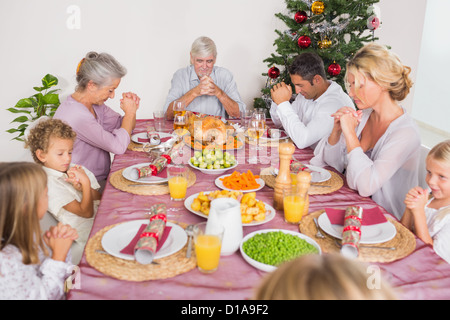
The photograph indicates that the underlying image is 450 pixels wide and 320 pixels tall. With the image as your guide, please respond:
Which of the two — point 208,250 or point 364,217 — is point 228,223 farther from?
point 364,217

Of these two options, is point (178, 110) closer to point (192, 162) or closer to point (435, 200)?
point (192, 162)

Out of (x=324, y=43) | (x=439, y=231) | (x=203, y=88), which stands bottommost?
(x=439, y=231)

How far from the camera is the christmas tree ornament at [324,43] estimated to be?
3193 mm

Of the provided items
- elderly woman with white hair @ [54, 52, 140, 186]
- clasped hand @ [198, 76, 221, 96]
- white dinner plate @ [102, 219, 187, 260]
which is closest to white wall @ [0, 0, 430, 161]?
clasped hand @ [198, 76, 221, 96]

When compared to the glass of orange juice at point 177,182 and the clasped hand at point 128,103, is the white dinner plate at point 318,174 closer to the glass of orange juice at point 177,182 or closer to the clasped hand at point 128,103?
the glass of orange juice at point 177,182

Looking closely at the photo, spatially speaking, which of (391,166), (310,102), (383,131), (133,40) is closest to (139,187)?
(391,166)

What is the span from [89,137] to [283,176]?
1151mm

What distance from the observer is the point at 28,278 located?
1062mm

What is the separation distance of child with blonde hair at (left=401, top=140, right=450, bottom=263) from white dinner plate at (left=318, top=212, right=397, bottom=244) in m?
0.14

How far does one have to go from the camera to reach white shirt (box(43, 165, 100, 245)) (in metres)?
1.60

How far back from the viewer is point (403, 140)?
5.41ft
